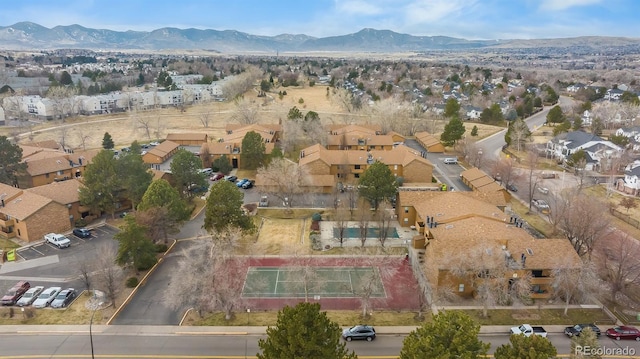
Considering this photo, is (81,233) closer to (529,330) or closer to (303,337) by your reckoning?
(303,337)

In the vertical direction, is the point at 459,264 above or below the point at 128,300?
above

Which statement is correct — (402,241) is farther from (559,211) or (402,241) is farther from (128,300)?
(128,300)

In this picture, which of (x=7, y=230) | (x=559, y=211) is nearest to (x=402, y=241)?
(x=559, y=211)

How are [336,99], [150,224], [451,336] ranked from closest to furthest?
[451,336]
[150,224]
[336,99]

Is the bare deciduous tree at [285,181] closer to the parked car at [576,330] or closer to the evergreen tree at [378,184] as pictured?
the evergreen tree at [378,184]

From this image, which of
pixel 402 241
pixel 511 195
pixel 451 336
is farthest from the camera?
pixel 511 195

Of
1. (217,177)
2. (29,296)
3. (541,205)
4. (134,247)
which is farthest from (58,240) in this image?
(541,205)
